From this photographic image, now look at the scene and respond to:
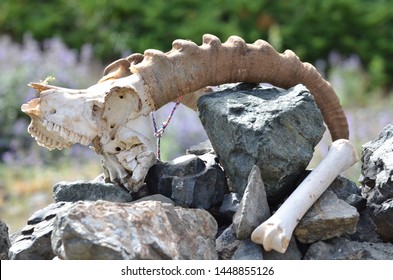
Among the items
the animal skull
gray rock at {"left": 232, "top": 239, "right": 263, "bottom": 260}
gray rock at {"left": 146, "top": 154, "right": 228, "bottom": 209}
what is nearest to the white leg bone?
gray rock at {"left": 232, "top": 239, "right": 263, "bottom": 260}

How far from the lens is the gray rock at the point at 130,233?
207 cm

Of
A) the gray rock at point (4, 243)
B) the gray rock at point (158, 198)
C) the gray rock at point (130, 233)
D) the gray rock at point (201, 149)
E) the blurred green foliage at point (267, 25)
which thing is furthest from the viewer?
the blurred green foliage at point (267, 25)

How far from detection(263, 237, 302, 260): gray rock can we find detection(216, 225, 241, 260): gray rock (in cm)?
13

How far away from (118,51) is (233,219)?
6135 mm

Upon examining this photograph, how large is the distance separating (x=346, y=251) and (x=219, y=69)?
2.33 feet

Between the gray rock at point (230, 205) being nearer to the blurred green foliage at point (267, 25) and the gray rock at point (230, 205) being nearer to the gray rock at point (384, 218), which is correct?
the gray rock at point (384, 218)

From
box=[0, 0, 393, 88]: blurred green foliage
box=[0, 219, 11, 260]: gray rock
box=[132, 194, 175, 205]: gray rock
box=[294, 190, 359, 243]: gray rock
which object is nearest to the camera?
box=[294, 190, 359, 243]: gray rock

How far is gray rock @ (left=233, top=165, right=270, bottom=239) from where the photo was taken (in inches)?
92.4

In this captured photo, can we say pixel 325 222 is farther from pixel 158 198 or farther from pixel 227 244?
pixel 158 198

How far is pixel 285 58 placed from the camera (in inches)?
108

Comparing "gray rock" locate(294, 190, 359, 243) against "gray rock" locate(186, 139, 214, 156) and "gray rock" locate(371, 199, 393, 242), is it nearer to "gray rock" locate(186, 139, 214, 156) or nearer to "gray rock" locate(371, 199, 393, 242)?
"gray rock" locate(371, 199, 393, 242)

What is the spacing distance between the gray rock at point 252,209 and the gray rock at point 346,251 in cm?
18

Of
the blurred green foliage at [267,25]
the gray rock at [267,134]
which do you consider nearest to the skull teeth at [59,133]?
the gray rock at [267,134]

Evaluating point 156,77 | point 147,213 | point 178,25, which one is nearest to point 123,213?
point 147,213
